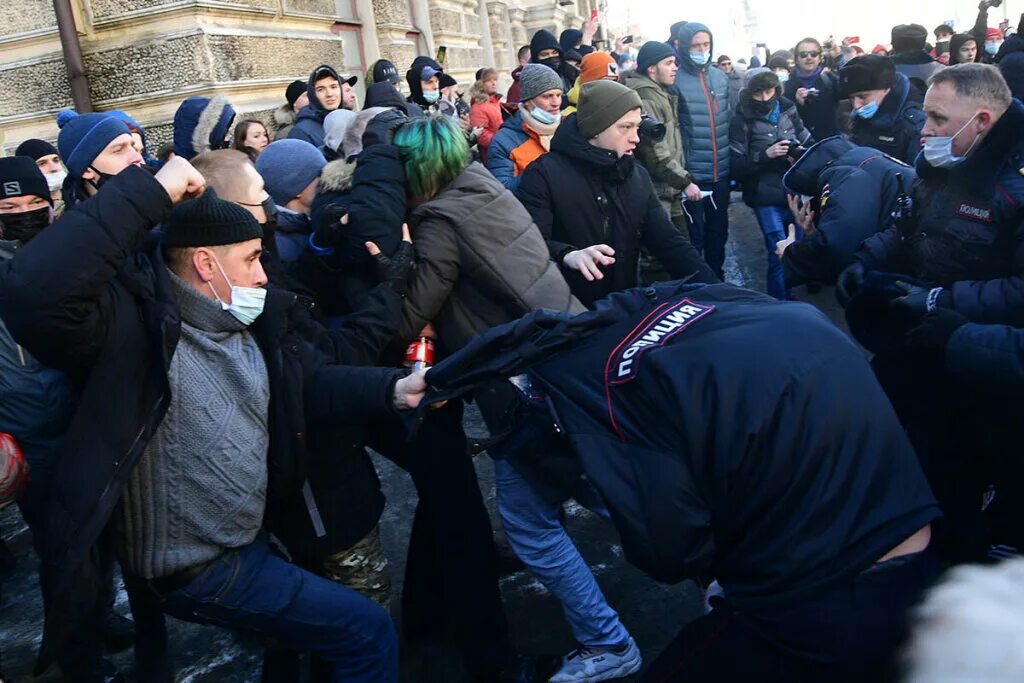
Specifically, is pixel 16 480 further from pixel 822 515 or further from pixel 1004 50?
pixel 1004 50

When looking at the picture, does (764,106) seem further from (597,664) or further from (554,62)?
(597,664)

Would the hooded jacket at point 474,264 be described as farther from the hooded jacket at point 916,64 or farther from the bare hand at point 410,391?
the hooded jacket at point 916,64

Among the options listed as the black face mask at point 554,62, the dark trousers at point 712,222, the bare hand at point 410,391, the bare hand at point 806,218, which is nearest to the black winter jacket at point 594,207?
the bare hand at point 806,218

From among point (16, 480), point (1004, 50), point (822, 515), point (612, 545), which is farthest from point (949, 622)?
point (1004, 50)

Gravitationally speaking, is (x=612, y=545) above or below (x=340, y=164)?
below

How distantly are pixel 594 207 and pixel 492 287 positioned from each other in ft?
3.00

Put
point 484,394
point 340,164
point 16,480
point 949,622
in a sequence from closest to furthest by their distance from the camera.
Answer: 1. point 949,622
2. point 16,480
3. point 484,394
4. point 340,164

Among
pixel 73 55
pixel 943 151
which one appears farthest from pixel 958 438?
pixel 73 55

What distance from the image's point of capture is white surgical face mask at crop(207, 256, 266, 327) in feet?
7.33

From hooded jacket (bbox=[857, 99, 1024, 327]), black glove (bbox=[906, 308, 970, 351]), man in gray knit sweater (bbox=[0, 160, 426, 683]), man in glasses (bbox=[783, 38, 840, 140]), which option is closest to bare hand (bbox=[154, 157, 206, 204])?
man in gray knit sweater (bbox=[0, 160, 426, 683])

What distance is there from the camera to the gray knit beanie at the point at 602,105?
11.1 feet

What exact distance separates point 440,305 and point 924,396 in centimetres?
159

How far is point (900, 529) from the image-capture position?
64.3 inches

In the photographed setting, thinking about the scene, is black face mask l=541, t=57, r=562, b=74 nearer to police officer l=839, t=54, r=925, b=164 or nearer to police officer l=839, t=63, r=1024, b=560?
police officer l=839, t=54, r=925, b=164
